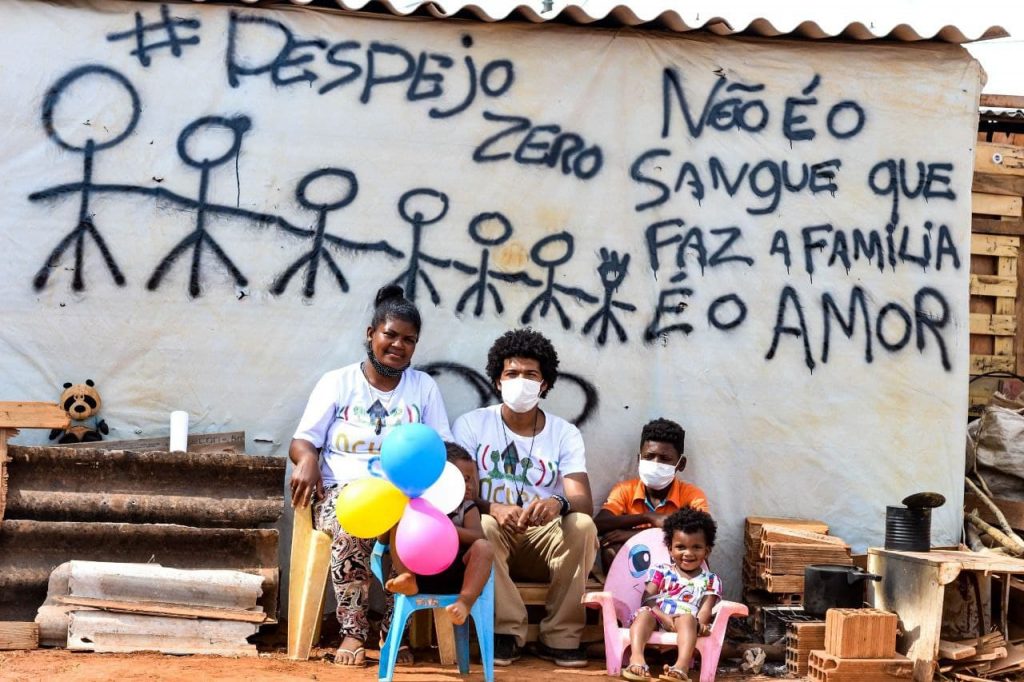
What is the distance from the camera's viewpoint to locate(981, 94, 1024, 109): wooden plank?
855 cm

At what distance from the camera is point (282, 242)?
21.3 ft

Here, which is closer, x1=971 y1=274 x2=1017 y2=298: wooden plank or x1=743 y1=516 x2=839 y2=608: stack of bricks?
x1=743 y1=516 x2=839 y2=608: stack of bricks

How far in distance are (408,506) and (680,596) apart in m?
1.41

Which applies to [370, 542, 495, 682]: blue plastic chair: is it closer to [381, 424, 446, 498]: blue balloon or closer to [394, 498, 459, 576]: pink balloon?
[394, 498, 459, 576]: pink balloon

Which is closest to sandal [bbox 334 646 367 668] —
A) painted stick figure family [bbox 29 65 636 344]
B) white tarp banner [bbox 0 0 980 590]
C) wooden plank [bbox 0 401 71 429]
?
white tarp banner [bbox 0 0 980 590]

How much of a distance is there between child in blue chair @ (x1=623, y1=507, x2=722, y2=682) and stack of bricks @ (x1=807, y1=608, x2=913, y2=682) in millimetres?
540

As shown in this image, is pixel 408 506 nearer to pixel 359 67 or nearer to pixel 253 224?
pixel 253 224

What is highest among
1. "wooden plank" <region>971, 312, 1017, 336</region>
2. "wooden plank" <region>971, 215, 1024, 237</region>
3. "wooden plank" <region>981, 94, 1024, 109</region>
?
"wooden plank" <region>981, 94, 1024, 109</region>

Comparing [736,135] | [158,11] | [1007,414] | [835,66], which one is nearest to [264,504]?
[158,11]

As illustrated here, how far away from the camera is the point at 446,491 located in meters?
5.17

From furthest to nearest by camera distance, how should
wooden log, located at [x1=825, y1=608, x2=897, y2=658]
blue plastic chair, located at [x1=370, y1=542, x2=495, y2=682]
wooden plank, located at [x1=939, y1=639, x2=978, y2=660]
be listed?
1. wooden plank, located at [x1=939, y1=639, x2=978, y2=660]
2. wooden log, located at [x1=825, y1=608, x2=897, y2=658]
3. blue plastic chair, located at [x1=370, y1=542, x2=495, y2=682]

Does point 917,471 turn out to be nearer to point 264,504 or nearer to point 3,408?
point 264,504

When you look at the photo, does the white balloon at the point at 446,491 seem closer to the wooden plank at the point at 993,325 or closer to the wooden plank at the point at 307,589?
the wooden plank at the point at 307,589

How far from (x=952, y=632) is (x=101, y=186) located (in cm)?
479
